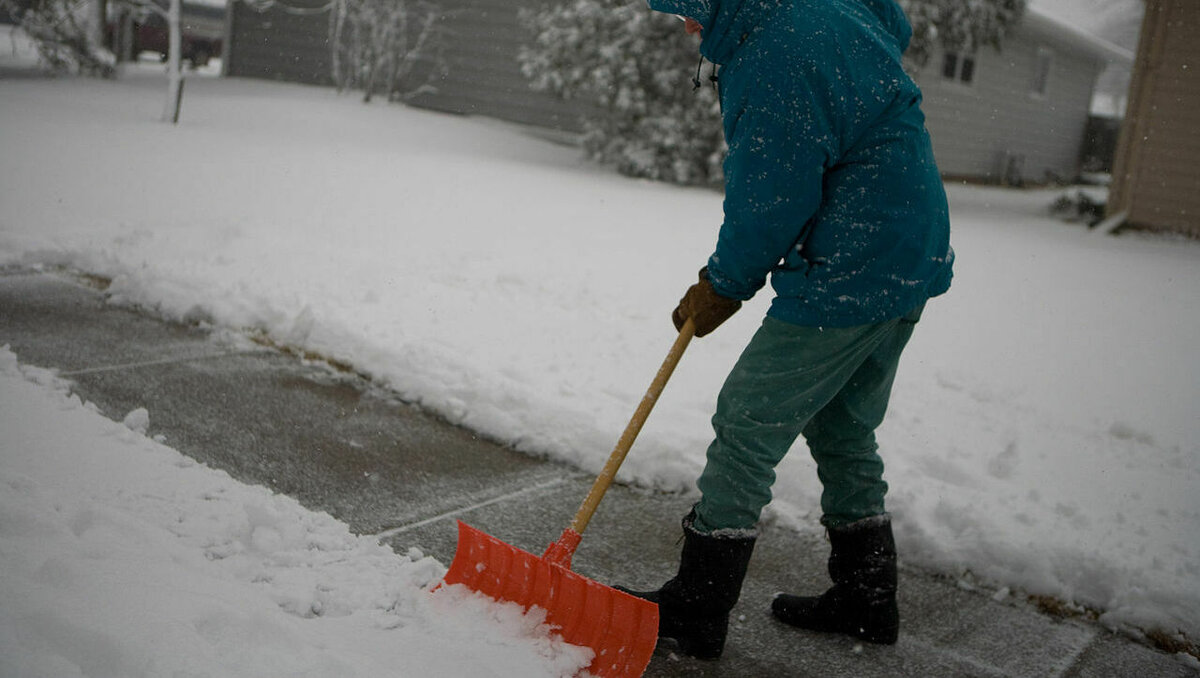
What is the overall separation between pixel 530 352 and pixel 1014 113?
66.0 feet

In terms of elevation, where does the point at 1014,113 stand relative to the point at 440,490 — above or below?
above

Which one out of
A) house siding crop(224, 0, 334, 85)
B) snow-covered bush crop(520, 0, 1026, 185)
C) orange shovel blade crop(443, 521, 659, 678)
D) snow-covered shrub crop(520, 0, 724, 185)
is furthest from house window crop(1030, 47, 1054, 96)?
orange shovel blade crop(443, 521, 659, 678)

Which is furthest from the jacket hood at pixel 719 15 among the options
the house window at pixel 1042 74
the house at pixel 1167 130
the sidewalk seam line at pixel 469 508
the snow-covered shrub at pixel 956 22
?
the house window at pixel 1042 74

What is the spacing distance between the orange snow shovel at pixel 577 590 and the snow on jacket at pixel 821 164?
13.3 inches

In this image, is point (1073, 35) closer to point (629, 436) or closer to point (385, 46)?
point (385, 46)

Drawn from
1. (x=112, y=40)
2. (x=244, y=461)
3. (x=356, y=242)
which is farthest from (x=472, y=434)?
(x=112, y=40)

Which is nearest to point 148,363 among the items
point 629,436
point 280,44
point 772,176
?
point 629,436

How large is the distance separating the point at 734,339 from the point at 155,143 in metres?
7.30

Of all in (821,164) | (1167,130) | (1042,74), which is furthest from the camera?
(1042,74)

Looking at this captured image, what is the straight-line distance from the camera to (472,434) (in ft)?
12.7

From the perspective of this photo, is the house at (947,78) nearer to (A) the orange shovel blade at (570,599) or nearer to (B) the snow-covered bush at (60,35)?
(B) the snow-covered bush at (60,35)

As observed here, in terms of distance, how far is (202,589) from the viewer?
2.22 meters

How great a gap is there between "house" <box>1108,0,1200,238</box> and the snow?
1195cm

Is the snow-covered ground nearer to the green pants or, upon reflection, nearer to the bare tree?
the green pants
